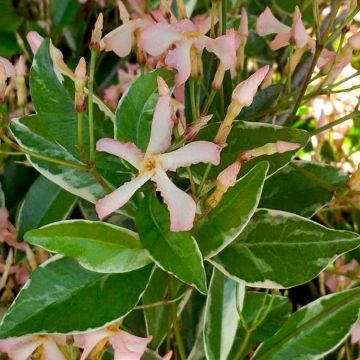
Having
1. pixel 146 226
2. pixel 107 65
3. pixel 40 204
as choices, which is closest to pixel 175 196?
pixel 146 226

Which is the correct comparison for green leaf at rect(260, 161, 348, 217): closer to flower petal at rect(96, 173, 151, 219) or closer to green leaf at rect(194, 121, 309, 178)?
green leaf at rect(194, 121, 309, 178)

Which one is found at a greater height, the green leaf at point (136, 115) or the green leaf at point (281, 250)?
the green leaf at point (136, 115)

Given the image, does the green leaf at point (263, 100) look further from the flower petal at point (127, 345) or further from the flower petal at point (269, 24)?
the flower petal at point (127, 345)

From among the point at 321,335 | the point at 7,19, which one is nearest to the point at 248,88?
the point at 321,335

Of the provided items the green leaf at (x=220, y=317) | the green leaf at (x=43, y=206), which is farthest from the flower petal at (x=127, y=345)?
the green leaf at (x=43, y=206)

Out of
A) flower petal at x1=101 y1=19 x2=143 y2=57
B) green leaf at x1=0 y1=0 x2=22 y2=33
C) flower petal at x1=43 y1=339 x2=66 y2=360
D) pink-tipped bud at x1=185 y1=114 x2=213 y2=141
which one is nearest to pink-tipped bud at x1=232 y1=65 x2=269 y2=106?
pink-tipped bud at x1=185 y1=114 x2=213 y2=141
